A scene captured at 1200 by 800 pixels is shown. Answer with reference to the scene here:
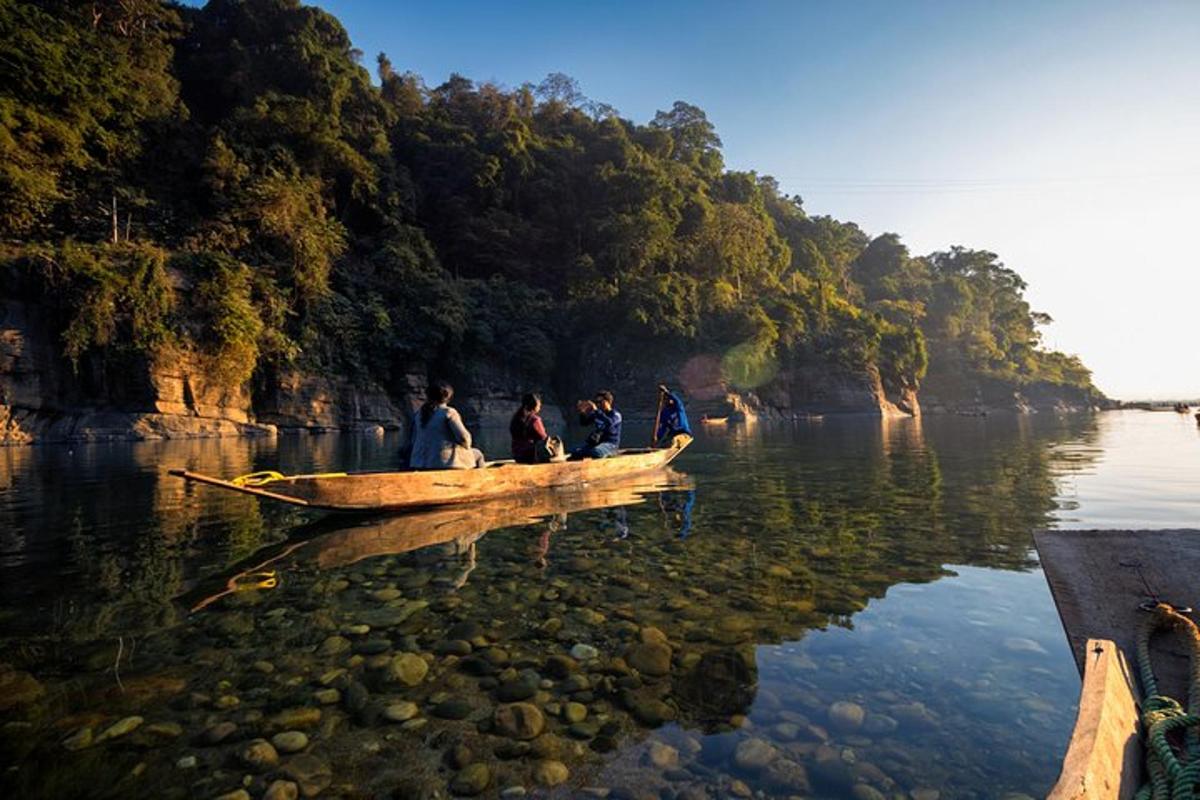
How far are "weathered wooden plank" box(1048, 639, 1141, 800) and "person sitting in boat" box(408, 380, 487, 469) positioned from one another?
276 inches

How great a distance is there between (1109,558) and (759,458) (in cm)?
1367

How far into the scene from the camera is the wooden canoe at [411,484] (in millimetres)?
6543

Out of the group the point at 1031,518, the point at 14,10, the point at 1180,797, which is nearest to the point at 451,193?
the point at 14,10

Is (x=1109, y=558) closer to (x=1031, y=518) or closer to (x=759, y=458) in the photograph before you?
(x=1031, y=518)

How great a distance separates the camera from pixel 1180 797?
1700 millimetres

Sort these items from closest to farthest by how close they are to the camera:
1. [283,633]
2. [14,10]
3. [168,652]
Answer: [168,652] → [283,633] → [14,10]

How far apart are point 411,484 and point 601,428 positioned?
4.89 meters

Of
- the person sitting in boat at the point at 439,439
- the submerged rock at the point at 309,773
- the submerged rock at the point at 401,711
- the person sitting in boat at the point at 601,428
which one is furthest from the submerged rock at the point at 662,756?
the person sitting in boat at the point at 601,428

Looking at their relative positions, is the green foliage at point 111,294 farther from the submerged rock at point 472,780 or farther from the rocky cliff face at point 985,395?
the rocky cliff face at point 985,395

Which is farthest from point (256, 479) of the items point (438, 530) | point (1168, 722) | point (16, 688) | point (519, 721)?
point (1168, 722)

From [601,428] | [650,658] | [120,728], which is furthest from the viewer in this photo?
[601,428]

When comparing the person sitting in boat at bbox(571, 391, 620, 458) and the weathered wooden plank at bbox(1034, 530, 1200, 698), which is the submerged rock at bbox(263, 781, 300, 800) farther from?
the person sitting in boat at bbox(571, 391, 620, 458)

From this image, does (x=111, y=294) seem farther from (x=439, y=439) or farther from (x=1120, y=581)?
(x=1120, y=581)

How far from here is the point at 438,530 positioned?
7.27m
